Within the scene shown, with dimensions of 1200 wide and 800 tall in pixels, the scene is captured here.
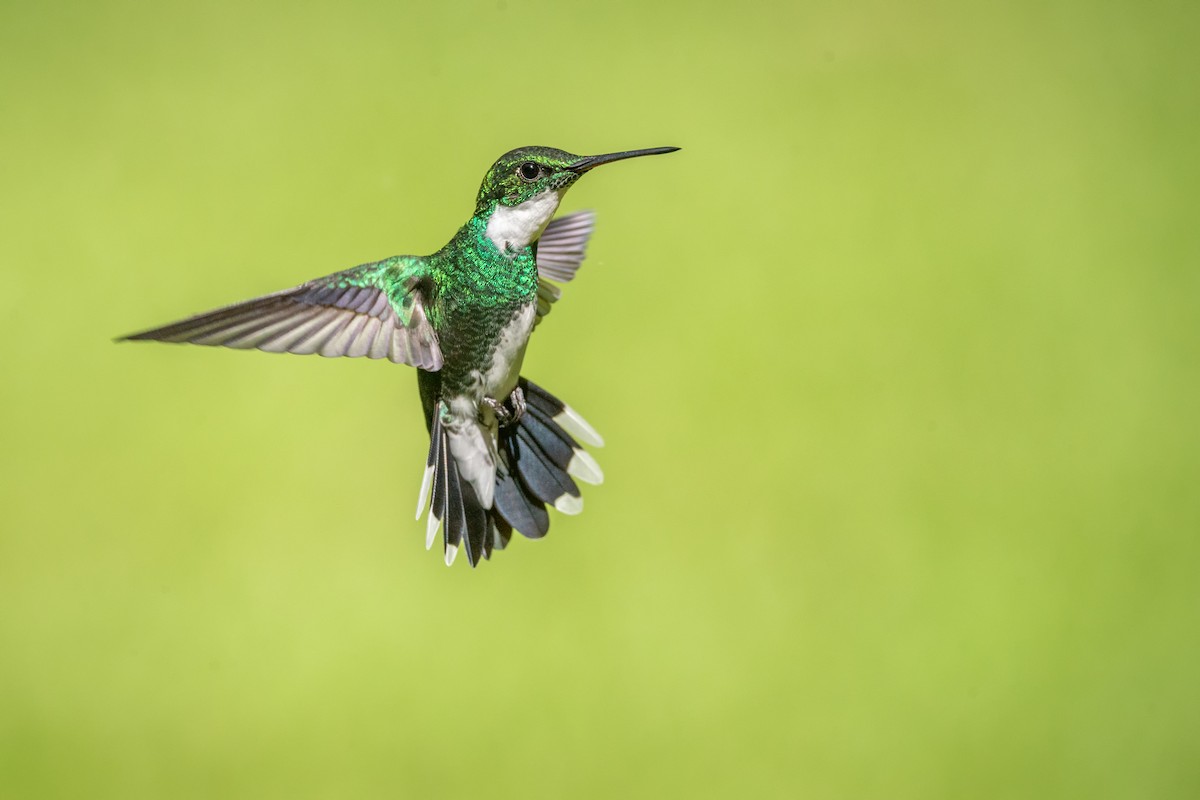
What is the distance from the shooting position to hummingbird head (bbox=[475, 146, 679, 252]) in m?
0.61

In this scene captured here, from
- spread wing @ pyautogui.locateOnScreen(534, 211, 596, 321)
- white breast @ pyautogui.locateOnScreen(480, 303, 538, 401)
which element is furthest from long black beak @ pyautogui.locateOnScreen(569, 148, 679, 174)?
spread wing @ pyautogui.locateOnScreen(534, 211, 596, 321)

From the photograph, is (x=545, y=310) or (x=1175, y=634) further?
(x=1175, y=634)

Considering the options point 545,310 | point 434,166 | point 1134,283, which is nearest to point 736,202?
point 434,166

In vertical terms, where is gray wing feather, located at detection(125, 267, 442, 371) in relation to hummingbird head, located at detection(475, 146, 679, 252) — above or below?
below

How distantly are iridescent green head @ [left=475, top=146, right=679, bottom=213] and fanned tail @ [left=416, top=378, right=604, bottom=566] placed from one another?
163 millimetres

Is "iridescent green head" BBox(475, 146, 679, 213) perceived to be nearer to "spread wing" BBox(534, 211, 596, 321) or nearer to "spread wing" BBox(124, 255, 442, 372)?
"spread wing" BBox(124, 255, 442, 372)

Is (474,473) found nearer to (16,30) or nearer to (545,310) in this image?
(545,310)

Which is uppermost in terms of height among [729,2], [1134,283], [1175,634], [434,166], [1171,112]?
[729,2]

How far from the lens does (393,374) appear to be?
1.43m

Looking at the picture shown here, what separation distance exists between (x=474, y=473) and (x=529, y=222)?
0.19 m

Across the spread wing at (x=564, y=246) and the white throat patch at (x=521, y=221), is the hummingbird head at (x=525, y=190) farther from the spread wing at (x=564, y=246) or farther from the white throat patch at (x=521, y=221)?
the spread wing at (x=564, y=246)

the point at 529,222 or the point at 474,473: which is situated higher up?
the point at 529,222

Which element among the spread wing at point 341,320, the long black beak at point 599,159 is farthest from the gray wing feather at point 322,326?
the long black beak at point 599,159

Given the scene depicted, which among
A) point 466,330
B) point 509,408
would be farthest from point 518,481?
point 466,330
